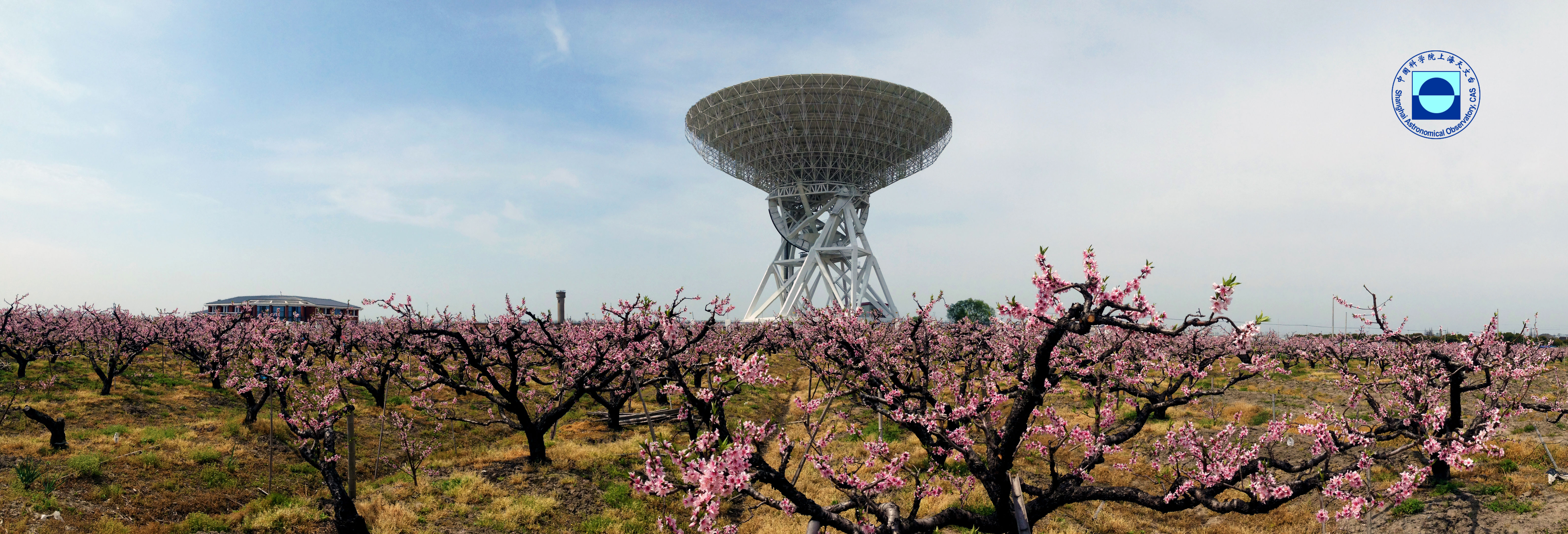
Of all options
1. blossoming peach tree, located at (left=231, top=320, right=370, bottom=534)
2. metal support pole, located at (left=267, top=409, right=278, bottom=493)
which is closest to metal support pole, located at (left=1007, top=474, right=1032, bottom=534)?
blossoming peach tree, located at (left=231, top=320, right=370, bottom=534)

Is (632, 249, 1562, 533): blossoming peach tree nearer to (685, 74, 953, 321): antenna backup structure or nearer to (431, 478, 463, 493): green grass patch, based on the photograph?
(431, 478, 463, 493): green grass patch

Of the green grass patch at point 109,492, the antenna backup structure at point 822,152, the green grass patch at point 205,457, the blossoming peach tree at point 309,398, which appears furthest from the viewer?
the antenna backup structure at point 822,152

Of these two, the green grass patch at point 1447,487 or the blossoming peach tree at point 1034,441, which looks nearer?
the blossoming peach tree at point 1034,441

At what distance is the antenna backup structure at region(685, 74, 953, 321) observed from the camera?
48875mm

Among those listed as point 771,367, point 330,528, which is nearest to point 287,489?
point 330,528

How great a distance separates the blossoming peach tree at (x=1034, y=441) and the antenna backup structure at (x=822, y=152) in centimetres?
3206

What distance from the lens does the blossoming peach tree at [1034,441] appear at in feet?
18.8

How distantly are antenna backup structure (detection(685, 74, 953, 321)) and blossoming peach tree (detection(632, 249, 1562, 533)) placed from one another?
32.1 meters

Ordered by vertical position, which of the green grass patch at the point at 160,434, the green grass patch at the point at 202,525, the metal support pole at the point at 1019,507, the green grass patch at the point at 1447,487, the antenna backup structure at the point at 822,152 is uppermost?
the antenna backup structure at the point at 822,152

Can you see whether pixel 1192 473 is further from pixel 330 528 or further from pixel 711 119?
pixel 711 119

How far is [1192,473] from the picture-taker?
849 cm

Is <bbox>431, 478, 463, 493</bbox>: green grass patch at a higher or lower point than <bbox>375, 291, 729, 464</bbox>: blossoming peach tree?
lower

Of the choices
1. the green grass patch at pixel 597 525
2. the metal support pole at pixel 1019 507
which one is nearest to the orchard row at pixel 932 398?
the metal support pole at pixel 1019 507

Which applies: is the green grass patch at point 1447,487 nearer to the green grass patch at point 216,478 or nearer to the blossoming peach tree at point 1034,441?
the blossoming peach tree at point 1034,441
